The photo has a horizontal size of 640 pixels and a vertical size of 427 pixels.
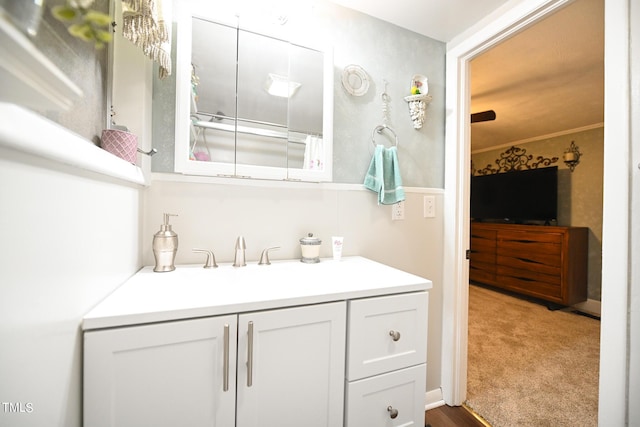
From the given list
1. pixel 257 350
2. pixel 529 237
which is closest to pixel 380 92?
pixel 257 350

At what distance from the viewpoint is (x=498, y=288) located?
12.4 feet

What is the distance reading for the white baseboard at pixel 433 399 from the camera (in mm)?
1459

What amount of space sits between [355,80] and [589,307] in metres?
3.85

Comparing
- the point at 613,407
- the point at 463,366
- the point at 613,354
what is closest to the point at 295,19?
the point at 613,354

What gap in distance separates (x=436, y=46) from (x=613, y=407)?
1890mm

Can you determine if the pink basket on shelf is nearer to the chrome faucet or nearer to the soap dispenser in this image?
the soap dispenser

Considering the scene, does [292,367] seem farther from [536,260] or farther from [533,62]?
[536,260]

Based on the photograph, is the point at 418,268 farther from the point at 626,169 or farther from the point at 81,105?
the point at 81,105

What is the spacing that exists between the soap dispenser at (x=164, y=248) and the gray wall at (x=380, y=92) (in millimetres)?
824

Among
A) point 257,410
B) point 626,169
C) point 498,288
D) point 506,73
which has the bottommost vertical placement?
point 498,288

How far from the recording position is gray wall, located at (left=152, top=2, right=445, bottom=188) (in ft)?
4.44

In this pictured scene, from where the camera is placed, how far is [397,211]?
146cm

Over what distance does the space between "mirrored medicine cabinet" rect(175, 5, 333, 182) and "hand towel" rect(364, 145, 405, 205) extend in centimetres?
26

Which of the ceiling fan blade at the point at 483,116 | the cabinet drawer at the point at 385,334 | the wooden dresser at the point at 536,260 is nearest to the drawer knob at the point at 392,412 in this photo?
the cabinet drawer at the point at 385,334
